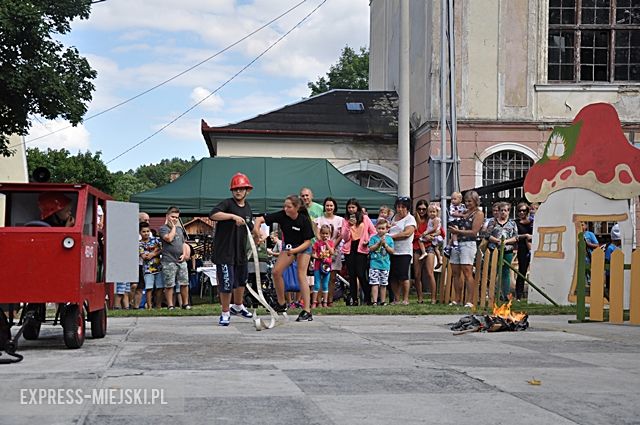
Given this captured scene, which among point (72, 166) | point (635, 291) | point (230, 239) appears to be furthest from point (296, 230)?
point (72, 166)

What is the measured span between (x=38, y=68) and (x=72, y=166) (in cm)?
4717

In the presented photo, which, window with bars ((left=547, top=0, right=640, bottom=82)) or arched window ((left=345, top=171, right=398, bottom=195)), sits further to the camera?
arched window ((left=345, top=171, right=398, bottom=195))

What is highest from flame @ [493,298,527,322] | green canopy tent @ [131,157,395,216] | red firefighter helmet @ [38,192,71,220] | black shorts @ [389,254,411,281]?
green canopy tent @ [131,157,395,216]

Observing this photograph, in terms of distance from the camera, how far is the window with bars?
89.0 feet

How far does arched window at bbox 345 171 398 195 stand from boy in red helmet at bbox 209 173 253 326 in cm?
1698

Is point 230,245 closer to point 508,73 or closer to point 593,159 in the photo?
point 593,159

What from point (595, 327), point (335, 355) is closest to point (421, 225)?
point (595, 327)

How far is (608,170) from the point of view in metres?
15.1

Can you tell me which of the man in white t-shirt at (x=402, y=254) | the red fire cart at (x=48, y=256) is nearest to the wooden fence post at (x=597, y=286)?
the man in white t-shirt at (x=402, y=254)

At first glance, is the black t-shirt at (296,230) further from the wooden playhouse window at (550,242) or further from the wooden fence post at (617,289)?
the wooden playhouse window at (550,242)

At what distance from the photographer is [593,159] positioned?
607 inches

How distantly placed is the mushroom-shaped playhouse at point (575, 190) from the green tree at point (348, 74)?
201 feet

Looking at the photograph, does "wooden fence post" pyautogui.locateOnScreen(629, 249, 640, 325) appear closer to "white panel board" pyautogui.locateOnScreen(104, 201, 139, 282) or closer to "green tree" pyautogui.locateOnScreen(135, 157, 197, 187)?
"white panel board" pyautogui.locateOnScreen(104, 201, 139, 282)

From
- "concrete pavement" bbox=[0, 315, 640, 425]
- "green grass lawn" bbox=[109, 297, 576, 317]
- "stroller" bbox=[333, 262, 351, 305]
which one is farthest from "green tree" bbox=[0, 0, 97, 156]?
"concrete pavement" bbox=[0, 315, 640, 425]
